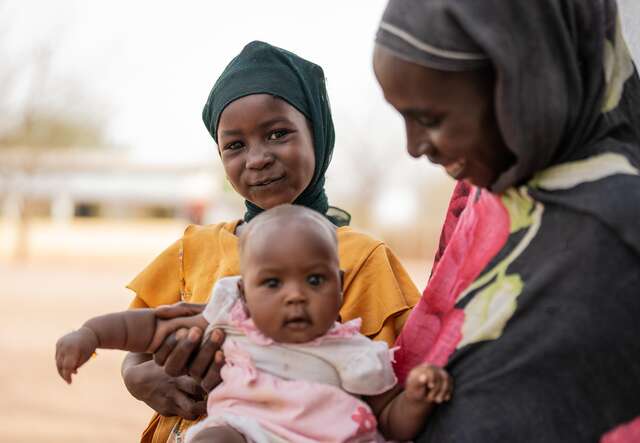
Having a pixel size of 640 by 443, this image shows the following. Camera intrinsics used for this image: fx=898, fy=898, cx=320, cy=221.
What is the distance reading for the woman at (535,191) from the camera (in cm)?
187

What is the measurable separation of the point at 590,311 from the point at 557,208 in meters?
0.25

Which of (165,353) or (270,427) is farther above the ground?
(165,353)

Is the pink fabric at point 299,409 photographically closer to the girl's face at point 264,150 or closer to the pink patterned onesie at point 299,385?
the pink patterned onesie at point 299,385

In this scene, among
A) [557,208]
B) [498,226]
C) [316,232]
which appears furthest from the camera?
[316,232]

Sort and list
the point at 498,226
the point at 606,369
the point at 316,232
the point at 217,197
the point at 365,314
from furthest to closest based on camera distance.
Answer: the point at 217,197, the point at 365,314, the point at 316,232, the point at 498,226, the point at 606,369

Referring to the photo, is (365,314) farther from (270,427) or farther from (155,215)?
(155,215)

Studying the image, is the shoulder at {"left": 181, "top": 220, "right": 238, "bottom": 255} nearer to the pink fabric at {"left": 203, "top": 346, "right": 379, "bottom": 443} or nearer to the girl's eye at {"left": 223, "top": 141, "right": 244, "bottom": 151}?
the girl's eye at {"left": 223, "top": 141, "right": 244, "bottom": 151}

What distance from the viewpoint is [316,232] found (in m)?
2.30

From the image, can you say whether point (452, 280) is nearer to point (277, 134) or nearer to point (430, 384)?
point (430, 384)

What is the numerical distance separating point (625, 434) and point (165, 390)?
148 cm

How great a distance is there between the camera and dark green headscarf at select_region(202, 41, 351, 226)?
315 cm

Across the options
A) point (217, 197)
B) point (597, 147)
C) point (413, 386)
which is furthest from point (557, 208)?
point (217, 197)

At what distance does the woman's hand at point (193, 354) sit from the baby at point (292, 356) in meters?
0.04

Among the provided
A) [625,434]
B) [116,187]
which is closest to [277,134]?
[625,434]
